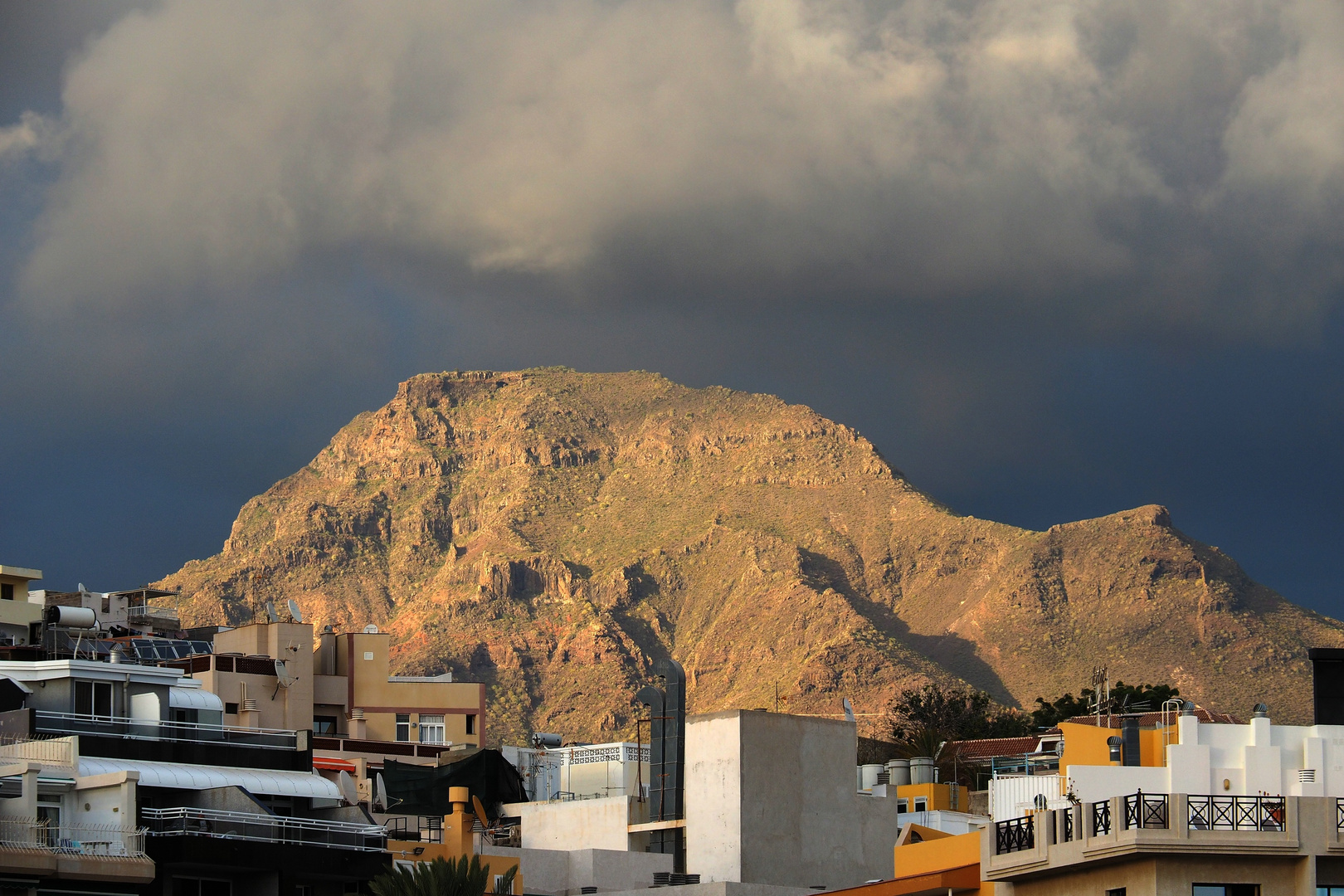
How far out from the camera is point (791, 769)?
55.1 meters

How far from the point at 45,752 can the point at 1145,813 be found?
72.8ft

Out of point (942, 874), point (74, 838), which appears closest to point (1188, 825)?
point (942, 874)

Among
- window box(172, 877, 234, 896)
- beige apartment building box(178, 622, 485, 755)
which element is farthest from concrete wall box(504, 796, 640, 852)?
beige apartment building box(178, 622, 485, 755)

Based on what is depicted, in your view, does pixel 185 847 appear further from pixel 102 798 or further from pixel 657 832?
pixel 657 832

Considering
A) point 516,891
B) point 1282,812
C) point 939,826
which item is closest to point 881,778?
point 939,826

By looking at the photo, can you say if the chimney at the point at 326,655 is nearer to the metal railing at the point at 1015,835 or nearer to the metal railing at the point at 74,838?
the metal railing at the point at 74,838

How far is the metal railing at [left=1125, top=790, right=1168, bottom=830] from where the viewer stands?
123 ft

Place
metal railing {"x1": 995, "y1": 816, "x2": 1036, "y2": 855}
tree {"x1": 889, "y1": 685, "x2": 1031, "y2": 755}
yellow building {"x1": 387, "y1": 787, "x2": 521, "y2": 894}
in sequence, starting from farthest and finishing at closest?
tree {"x1": 889, "y1": 685, "x2": 1031, "y2": 755}, yellow building {"x1": 387, "y1": 787, "x2": 521, "y2": 894}, metal railing {"x1": 995, "y1": 816, "x2": 1036, "y2": 855}

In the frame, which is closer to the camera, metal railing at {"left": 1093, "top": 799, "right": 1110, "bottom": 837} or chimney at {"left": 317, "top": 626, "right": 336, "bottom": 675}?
metal railing at {"left": 1093, "top": 799, "right": 1110, "bottom": 837}

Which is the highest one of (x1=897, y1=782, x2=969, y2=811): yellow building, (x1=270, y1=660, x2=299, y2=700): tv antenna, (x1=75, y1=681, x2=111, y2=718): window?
(x1=270, y1=660, x2=299, y2=700): tv antenna

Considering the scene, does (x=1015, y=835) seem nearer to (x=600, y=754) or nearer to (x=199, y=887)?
(x=199, y=887)

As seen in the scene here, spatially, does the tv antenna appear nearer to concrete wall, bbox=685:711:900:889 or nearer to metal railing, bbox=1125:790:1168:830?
concrete wall, bbox=685:711:900:889

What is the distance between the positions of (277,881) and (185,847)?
255cm

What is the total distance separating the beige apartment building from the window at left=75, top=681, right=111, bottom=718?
19909mm
